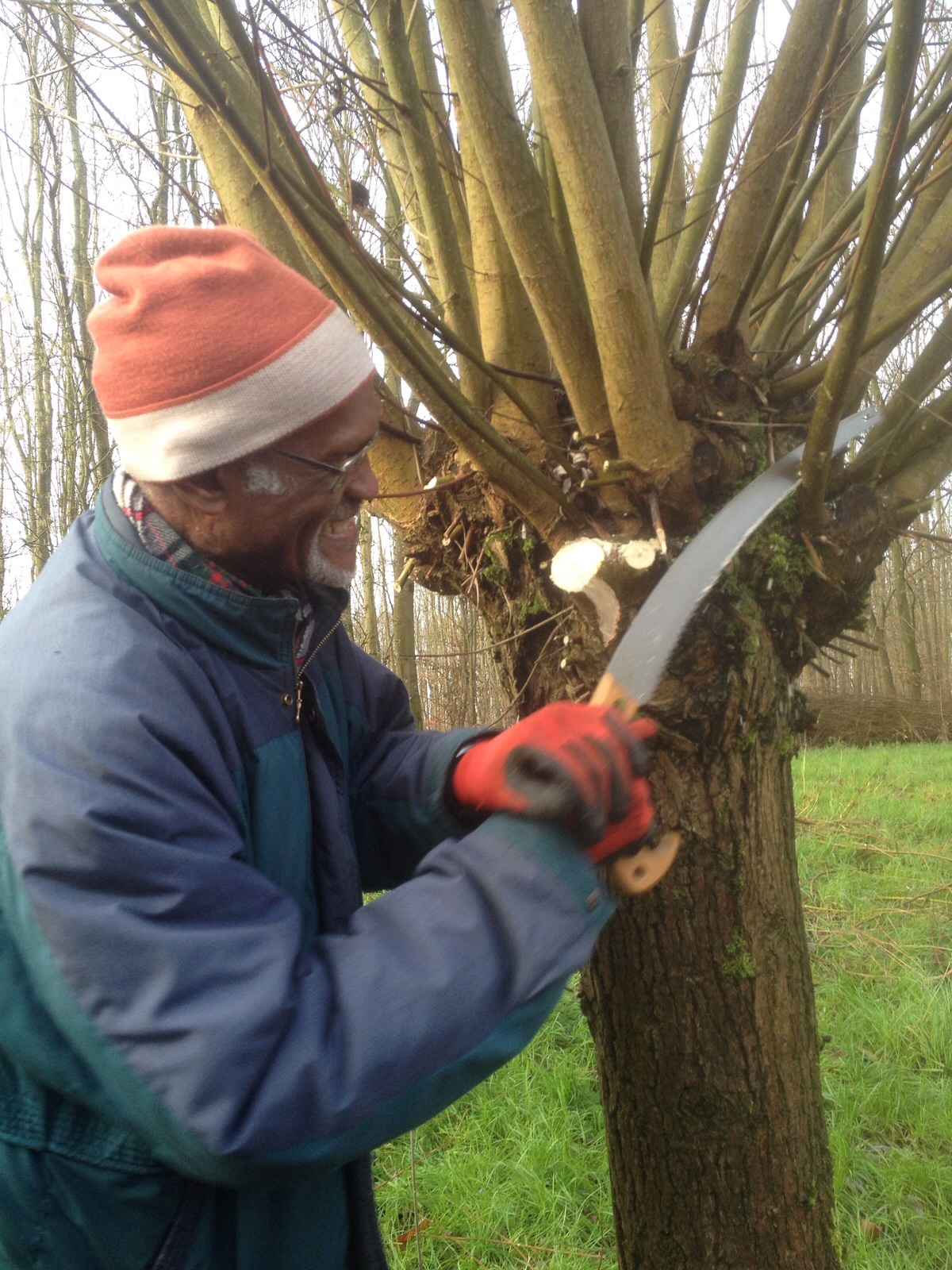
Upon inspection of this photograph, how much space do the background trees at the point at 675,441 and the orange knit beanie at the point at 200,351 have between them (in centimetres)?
32

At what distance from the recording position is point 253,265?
1197 mm

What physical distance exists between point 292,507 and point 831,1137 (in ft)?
9.34

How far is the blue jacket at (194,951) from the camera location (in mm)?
848

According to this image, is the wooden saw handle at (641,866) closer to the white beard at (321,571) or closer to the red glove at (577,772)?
the red glove at (577,772)

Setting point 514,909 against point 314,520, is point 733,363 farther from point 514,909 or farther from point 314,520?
point 514,909

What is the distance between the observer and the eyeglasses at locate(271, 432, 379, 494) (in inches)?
48.8

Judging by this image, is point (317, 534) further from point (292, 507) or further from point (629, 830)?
point (629, 830)

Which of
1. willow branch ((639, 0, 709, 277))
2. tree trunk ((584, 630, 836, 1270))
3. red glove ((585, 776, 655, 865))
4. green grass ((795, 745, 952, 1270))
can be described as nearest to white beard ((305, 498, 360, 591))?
red glove ((585, 776, 655, 865))

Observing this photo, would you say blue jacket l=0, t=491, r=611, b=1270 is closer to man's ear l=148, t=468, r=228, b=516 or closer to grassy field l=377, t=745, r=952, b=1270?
man's ear l=148, t=468, r=228, b=516

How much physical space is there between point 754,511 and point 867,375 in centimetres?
51

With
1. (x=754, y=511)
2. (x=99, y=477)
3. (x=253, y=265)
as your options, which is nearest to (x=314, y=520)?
(x=253, y=265)

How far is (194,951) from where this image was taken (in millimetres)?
859

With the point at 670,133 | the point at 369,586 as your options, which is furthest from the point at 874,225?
the point at 369,586

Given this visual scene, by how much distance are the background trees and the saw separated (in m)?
0.10
